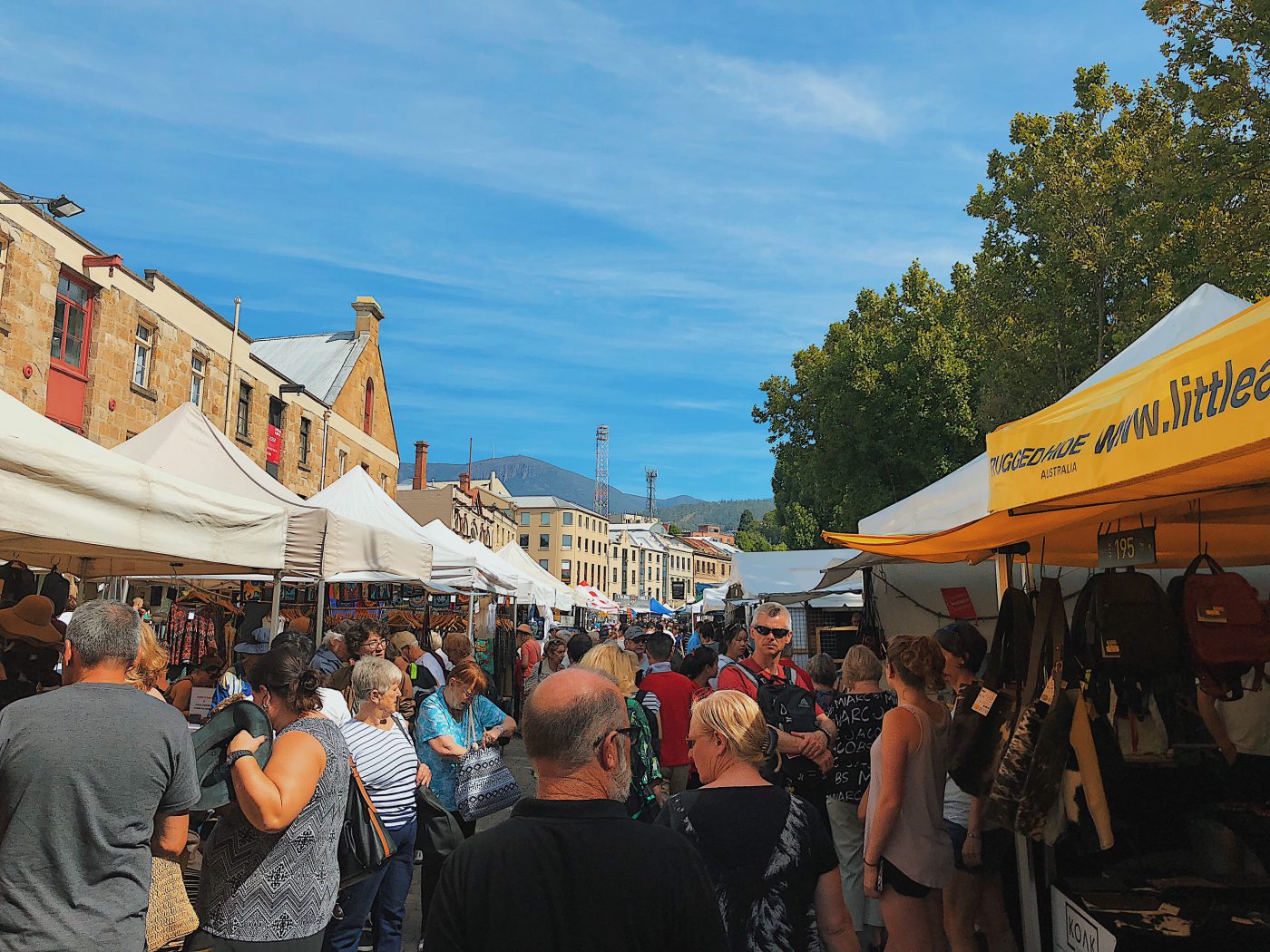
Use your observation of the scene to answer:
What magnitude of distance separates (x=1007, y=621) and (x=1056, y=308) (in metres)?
13.4

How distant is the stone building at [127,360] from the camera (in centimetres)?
1712

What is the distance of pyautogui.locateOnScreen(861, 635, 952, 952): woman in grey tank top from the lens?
4.34 metres

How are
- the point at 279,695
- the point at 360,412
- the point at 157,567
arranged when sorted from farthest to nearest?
1. the point at 360,412
2. the point at 157,567
3. the point at 279,695

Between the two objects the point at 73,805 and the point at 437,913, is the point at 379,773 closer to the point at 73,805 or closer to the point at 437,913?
the point at 73,805

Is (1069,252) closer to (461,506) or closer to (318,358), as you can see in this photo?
(318,358)

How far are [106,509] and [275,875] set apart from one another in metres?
2.00

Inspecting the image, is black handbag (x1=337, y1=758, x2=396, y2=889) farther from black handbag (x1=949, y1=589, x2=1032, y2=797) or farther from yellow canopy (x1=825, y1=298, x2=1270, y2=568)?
yellow canopy (x1=825, y1=298, x2=1270, y2=568)

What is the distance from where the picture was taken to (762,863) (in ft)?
9.72

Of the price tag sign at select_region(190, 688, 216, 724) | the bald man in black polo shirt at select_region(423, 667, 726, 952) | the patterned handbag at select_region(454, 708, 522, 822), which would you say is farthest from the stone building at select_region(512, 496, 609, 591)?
the bald man in black polo shirt at select_region(423, 667, 726, 952)

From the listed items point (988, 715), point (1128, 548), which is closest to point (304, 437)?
point (988, 715)

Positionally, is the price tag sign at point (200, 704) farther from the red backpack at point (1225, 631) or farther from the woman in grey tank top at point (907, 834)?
the red backpack at point (1225, 631)

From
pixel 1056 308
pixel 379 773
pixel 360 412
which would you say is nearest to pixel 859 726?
pixel 379 773

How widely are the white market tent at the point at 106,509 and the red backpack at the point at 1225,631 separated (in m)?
4.92

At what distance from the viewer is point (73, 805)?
116 inches
